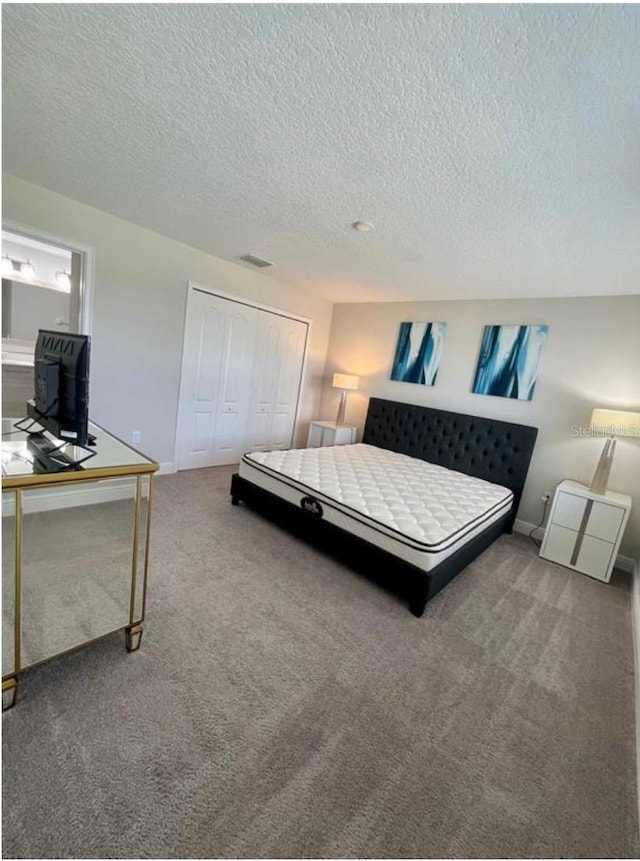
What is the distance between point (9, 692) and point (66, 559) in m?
1.03

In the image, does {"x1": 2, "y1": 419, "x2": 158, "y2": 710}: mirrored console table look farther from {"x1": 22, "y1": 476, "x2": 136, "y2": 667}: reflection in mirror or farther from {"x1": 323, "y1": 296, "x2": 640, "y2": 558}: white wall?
{"x1": 323, "y1": 296, "x2": 640, "y2": 558}: white wall

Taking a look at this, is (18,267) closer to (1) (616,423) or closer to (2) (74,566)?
(2) (74,566)

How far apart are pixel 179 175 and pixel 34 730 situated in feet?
9.20

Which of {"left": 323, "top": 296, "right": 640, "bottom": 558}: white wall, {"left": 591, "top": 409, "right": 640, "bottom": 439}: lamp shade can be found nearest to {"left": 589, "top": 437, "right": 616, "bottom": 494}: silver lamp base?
{"left": 591, "top": 409, "right": 640, "bottom": 439}: lamp shade

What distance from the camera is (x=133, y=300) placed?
10.8 feet

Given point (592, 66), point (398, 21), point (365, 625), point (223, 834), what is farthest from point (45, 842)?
point (592, 66)

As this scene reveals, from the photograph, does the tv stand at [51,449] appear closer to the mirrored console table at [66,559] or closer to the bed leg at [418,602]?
the mirrored console table at [66,559]

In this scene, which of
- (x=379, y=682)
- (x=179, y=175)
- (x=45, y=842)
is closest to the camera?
(x=45, y=842)

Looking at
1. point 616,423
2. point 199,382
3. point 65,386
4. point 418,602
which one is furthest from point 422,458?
point 65,386

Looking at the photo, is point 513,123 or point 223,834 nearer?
point 223,834

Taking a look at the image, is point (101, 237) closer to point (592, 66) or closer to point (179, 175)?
point (179, 175)

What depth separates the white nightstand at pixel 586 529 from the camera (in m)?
2.81

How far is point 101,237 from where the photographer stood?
118 inches

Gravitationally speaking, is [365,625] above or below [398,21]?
below
